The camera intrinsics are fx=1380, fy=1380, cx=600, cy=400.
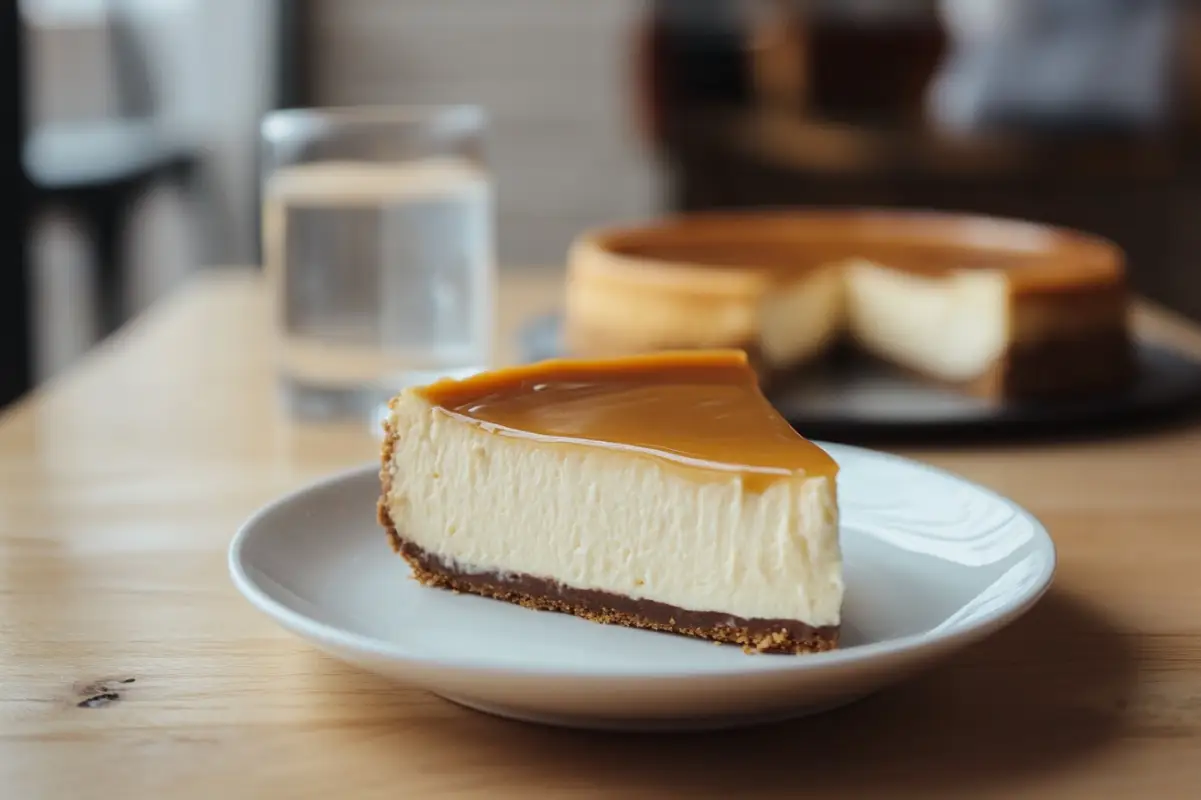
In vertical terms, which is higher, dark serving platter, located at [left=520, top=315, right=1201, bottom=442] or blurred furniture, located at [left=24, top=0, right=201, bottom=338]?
Result: blurred furniture, located at [left=24, top=0, right=201, bottom=338]

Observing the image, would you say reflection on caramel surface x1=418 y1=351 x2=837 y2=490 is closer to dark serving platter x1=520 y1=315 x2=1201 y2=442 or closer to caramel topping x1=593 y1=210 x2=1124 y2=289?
dark serving platter x1=520 y1=315 x2=1201 y2=442

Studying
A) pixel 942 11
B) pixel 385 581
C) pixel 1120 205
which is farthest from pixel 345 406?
pixel 942 11

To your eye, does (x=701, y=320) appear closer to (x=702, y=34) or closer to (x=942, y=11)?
(x=702, y=34)

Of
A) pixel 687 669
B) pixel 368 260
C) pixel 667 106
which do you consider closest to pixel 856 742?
pixel 687 669

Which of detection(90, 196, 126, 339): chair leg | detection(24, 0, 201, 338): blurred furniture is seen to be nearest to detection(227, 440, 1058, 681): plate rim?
detection(24, 0, 201, 338): blurred furniture

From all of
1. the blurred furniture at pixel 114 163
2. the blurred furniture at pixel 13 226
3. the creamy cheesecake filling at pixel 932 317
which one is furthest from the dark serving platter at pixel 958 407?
the blurred furniture at pixel 114 163

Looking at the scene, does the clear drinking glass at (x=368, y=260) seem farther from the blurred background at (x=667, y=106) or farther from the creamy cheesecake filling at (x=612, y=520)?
the blurred background at (x=667, y=106)
